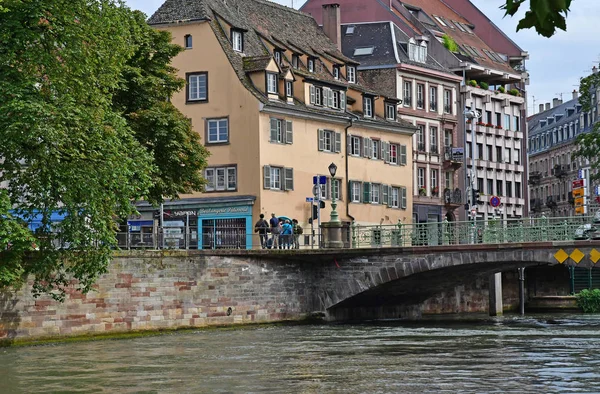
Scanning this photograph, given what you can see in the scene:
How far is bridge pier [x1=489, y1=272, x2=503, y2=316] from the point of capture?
192 feet

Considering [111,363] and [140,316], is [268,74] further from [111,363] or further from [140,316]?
[111,363]

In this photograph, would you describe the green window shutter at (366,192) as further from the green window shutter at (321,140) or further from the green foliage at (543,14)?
the green foliage at (543,14)

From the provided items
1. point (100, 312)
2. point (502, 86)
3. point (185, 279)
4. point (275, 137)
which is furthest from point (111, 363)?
point (502, 86)

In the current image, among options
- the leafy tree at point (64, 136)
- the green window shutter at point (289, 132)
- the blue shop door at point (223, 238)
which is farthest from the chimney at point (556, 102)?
the leafy tree at point (64, 136)

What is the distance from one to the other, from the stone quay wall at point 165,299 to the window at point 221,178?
32.0 feet

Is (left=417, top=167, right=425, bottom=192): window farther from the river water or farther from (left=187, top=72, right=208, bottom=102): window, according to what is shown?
the river water

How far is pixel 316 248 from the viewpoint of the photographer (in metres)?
48.4

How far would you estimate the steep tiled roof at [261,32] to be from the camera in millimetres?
56219

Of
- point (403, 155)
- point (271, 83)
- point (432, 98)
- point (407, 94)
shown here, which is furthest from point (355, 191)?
point (432, 98)

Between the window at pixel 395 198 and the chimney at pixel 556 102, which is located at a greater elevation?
the chimney at pixel 556 102

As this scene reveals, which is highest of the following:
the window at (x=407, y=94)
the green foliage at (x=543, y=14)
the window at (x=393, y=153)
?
the window at (x=407, y=94)

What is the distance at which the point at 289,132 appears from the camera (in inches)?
2282

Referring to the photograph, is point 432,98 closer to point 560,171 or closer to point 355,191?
point 355,191

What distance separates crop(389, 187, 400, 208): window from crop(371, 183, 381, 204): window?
1.44 metres
